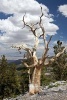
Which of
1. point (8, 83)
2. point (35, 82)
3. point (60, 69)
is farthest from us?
point (60, 69)

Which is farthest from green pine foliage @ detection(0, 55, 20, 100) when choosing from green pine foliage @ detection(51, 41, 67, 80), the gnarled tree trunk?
the gnarled tree trunk

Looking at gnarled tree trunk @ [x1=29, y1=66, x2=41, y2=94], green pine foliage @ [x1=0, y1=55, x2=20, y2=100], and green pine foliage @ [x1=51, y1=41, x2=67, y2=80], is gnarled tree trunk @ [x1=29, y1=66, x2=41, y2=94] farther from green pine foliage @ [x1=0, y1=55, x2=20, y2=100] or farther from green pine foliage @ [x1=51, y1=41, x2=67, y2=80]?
green pine foliage @ [x1=51, y1=41, x2=67, y2=80]

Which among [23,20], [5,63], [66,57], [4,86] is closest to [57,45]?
[66,57]

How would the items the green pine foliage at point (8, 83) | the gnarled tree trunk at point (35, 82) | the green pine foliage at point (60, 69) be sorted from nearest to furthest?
the gnarled tree trunk at point (35, 82)
the green pine foliage at point (8, 83)
the green pine foliage at point (60, 69)

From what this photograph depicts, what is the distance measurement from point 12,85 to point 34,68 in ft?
131

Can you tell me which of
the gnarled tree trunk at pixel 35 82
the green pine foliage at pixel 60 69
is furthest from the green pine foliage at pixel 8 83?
the gnarled tree trunk at pixel 35 82

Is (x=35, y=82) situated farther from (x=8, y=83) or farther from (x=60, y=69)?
(x=60, y=69)

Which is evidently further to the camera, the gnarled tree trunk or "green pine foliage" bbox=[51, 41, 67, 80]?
"green pine foliage" bbox=[51, 41, 67, 80]

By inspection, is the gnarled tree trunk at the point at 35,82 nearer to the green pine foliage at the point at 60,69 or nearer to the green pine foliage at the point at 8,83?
the green pine foliage at the point at 8,83

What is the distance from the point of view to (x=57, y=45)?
309 feet

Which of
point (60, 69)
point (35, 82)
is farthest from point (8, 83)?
point (35, 82)

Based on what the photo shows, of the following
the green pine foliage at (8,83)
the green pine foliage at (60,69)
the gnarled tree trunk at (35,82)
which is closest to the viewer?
the gnarled tree trunk at (35,82)

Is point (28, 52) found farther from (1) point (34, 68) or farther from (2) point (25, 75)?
(2) point (25, 75)

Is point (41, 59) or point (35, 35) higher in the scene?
point (35, 35)
